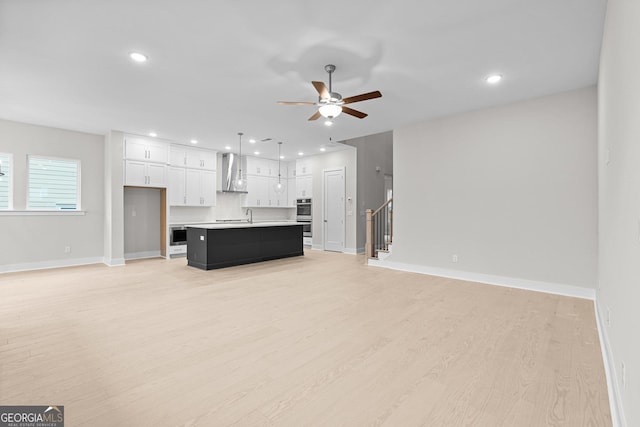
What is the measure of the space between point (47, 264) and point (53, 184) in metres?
1.66

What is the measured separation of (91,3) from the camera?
8.34ft

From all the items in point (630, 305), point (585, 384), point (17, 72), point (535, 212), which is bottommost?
point (585, 384)

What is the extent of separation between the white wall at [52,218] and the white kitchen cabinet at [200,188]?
6.08ft

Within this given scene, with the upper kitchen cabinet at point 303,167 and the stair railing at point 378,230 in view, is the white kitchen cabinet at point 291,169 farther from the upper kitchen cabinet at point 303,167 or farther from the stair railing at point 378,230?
the stair railing at point 378,230

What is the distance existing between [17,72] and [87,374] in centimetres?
389

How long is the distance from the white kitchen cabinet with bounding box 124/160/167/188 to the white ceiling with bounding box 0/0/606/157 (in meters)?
1.71

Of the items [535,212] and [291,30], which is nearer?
[291,30]

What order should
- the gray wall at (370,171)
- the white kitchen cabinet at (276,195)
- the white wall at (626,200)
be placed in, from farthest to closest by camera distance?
the white kitchen cabinet at (276,195)
the gray wall at (370,171)
the white wall at (626,200)

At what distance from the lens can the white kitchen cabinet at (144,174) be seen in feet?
22.4

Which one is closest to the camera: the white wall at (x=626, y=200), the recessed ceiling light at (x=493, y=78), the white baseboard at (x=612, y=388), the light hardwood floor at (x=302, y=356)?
the white wall at (x=626, y=200)

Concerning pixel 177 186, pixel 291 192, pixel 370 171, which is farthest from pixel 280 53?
pixel 291 192

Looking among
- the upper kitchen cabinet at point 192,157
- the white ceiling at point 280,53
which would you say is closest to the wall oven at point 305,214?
the upper kitchen cabinet at point 192,157

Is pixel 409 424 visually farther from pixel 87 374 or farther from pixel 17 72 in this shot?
pixel 17 72

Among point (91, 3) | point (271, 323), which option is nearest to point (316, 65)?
point (91, 3)
